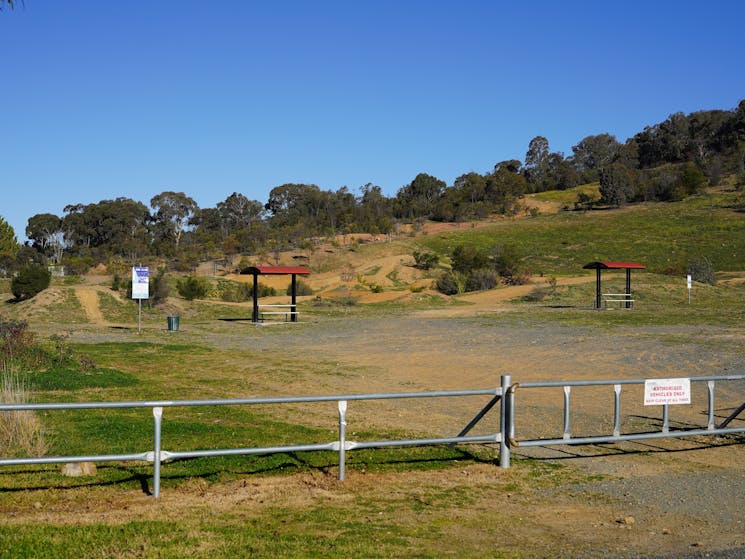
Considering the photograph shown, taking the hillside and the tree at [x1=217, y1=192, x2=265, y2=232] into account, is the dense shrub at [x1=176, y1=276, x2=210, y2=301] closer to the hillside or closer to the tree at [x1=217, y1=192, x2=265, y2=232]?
the hillside

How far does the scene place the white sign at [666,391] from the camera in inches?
366

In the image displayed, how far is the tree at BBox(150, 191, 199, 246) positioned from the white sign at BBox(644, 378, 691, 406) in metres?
108

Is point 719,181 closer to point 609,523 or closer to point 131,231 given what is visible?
point 131,231

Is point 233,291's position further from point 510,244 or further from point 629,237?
point 629,237

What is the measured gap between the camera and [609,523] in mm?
6895

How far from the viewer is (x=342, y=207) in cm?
11469

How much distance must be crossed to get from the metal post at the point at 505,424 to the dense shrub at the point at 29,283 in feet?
126

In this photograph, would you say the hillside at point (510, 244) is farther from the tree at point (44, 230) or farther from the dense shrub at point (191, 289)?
the tree at point (44, 230)

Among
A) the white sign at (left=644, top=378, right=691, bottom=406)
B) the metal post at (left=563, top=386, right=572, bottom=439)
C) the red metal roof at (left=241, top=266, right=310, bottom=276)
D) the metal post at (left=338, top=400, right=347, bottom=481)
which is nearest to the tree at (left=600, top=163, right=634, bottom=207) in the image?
the red metal roof at (left=241, top=266, right=310, bottom=276)

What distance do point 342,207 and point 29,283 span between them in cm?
7418

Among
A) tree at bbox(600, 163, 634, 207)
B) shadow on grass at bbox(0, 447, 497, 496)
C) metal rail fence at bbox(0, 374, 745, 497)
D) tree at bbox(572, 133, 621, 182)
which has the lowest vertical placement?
shadow on grass at bbox(0, 447, 497, 496)

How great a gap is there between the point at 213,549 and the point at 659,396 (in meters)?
5.68

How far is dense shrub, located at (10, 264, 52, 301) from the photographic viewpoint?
42.6 meters

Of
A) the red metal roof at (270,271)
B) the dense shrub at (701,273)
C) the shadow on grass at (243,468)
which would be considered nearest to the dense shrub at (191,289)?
the red metal roof at (270,271)
